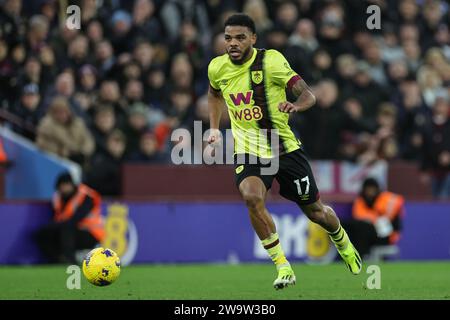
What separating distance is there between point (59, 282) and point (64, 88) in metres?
4.76

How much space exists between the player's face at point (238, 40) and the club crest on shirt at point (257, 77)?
0.21 metres

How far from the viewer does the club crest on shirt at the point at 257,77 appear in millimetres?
10672

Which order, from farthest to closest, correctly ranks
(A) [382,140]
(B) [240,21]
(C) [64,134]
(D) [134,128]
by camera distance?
(A) [382,140], (D) [134,128], (C) [64,134], (B) [240,21]

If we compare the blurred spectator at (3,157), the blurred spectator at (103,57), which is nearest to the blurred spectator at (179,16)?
the blurred spectator at (103,57)

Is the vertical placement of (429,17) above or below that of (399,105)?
above

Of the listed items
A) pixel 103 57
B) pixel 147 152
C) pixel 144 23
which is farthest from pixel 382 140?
pixel 103 57

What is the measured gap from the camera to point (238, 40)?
10.5m

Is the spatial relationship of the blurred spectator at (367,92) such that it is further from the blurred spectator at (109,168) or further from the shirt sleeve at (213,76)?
the shirt sleeve at (213,76)

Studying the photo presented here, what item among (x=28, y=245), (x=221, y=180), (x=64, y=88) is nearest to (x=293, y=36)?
(x=221, y=180)

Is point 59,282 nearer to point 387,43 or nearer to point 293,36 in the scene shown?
point 293,36

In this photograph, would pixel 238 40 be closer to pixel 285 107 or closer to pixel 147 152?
pixel 285 107

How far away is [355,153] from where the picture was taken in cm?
1775

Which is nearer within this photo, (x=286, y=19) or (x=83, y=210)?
(x=83, y=210)

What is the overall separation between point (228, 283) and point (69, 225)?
13.0ft
